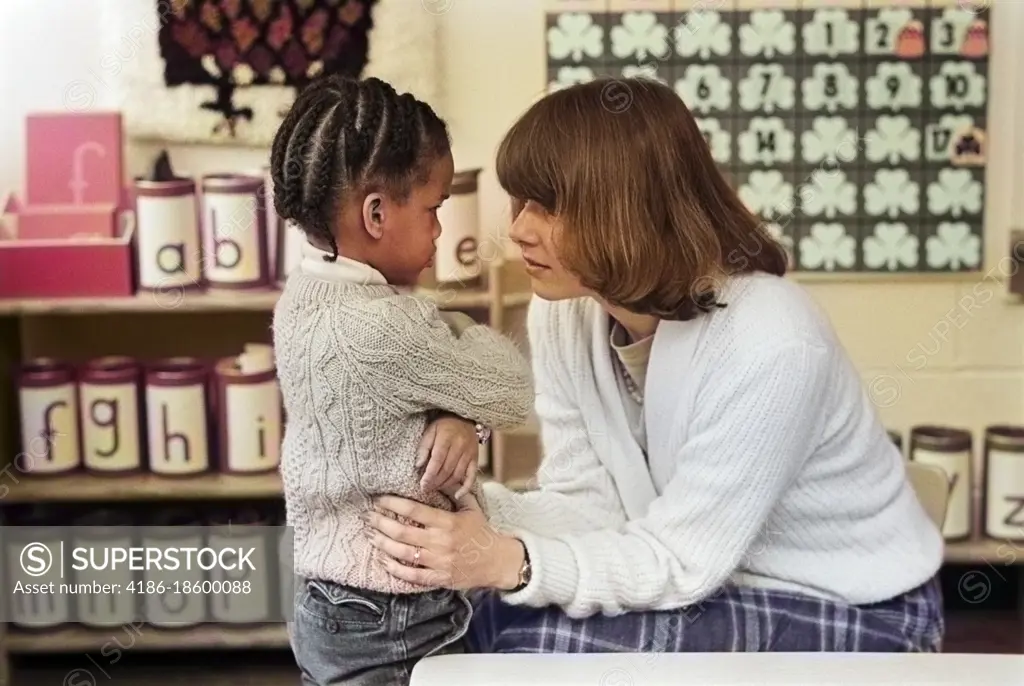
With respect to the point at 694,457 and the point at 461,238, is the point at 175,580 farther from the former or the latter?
the point at 694,457

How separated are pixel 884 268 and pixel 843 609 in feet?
2.44

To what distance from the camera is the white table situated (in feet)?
2.33

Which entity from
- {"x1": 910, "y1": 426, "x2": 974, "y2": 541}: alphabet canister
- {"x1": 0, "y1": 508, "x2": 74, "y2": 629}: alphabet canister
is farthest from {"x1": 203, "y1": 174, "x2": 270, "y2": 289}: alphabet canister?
{"x1": 910, "y1": 426, "x2": 974, "y2": 541}: alphabet canister

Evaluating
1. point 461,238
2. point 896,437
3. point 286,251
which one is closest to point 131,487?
point 286,251

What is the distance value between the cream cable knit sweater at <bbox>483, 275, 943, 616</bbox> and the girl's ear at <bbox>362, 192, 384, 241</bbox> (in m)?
0.25

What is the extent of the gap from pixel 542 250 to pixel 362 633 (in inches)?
11.7

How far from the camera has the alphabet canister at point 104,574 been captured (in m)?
1.16

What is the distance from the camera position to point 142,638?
1.42 m

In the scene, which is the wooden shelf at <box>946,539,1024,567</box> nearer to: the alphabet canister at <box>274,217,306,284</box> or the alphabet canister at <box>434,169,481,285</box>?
the alphabet canister at <box>434,169,481,285</box>

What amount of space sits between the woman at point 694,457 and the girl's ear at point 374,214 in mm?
150

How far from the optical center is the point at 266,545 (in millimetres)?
1152

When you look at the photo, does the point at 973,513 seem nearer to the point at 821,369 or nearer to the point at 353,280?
the point at 821,369

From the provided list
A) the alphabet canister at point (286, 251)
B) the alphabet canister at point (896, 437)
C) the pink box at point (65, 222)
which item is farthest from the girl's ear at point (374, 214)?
the alphabet canister at point (896, 437)

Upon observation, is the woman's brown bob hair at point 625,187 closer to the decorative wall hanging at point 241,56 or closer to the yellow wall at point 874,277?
the yellow wall at point 874,277
